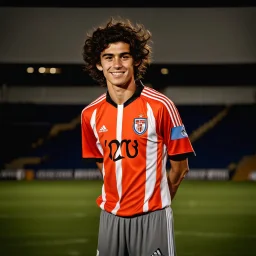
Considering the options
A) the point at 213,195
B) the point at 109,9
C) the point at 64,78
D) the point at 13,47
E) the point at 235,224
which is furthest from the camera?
the point at 64,78

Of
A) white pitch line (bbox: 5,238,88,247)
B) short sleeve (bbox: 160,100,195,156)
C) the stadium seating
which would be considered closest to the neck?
short sleeve (bbox: 160,100,195,156)

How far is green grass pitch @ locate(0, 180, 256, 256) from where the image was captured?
742cm

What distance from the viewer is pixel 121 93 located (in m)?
3.27

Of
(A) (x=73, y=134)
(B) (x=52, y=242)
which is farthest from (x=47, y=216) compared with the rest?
(A) (x=73, y=134)

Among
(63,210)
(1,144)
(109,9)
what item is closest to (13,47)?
(109,9)

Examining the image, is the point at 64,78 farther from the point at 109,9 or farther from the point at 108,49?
the point at 108,49

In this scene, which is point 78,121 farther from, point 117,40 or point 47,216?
point 117,40

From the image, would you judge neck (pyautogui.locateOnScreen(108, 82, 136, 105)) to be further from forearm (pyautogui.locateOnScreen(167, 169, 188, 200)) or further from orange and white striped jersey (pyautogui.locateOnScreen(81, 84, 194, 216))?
forearm (pyautogui.locateOnScreen(167, 169, 188, 200))

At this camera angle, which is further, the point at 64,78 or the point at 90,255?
the point at 64,78

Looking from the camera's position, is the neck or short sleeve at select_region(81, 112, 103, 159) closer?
the neck

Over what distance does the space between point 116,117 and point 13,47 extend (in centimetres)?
1812

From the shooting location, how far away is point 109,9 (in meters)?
19.2

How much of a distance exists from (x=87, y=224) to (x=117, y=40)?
6.68 m

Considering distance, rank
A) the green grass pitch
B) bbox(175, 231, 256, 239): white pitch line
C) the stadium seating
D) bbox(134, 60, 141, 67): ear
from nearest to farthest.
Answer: bbox(134, 60, 141, 67): ear
the green grass pitch
bbox(175, 231, 256, 239): white pitch line
the stadium seating
